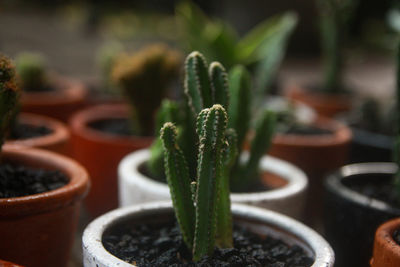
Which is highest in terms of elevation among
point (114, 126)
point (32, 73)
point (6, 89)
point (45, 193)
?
point (6, 89)

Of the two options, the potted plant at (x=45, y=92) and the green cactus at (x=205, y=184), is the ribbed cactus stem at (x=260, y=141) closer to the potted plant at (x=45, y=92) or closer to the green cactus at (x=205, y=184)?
the green cactus at (x=205, y=184)

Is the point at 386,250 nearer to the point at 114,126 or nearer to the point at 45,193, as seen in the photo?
the point at 45,193

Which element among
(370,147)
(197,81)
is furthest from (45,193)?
(370,147)

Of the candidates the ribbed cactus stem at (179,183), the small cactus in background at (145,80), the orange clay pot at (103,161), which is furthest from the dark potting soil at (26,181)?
the small cactus in background at (145,80)

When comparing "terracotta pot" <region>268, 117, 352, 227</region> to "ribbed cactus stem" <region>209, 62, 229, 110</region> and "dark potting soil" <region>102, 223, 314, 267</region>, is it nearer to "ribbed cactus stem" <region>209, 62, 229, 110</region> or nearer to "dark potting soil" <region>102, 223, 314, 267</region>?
"dark potting soil" <region>102, 223, 314, 267</region>

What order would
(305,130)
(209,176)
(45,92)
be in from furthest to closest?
(45,92) < (305,130) < (209,176)

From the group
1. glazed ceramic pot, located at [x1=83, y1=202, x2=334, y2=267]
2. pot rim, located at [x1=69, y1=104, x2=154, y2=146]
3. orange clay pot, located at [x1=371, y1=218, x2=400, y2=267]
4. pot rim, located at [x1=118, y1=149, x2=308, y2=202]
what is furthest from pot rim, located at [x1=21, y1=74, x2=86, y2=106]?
orange clay pot, located at [x1=371, y1=218, x2=400, y2=267]
